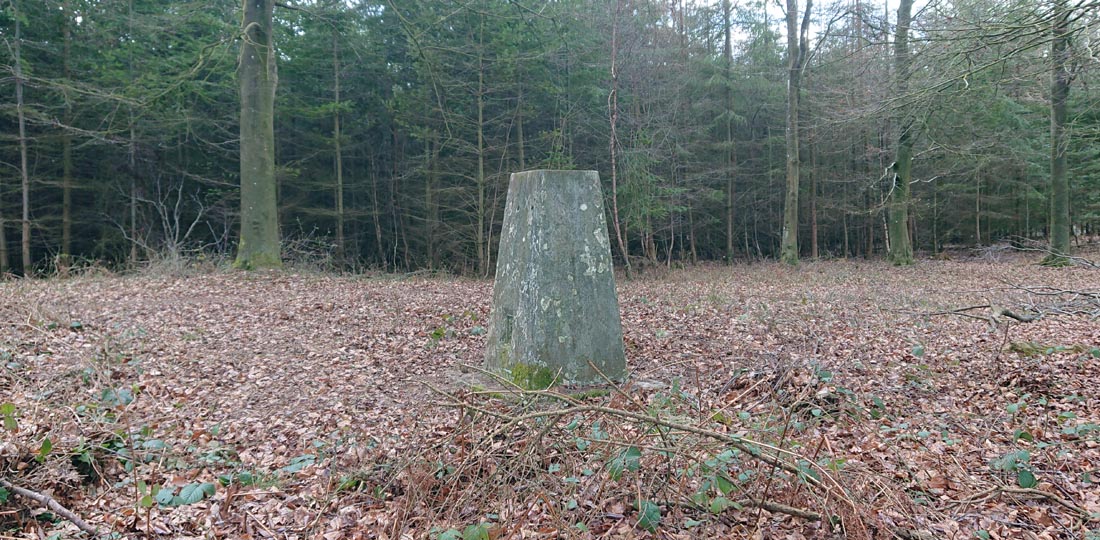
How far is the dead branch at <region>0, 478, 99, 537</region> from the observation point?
311 centimetres

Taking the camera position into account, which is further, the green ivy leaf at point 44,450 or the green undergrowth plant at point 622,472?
the green ivy leaf at point 44,450

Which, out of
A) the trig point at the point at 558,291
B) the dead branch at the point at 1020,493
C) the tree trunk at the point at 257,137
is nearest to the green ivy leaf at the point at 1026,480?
the dead branch at the point at 1020,493

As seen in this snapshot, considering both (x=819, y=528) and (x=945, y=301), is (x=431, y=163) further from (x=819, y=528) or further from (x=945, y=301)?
(x=819, y=528)

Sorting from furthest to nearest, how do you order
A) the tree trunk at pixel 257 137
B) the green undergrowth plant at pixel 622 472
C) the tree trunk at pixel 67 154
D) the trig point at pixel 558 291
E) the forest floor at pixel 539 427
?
the tree trunk at pixel 67 154 < the tree trunk at pixel 257 137 < the trig point at pixel 558 291 < the forest floor at pixel 539 427 < the green undergrowth plant at pixel 622 472

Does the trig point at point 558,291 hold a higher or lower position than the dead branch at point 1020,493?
higher

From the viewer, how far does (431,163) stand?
19.9 m

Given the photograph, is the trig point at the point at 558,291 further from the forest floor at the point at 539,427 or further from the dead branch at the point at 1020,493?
the dead branch at the point at 1020,493

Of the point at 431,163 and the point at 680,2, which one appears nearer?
the point at 431,163

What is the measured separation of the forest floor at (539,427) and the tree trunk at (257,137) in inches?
160

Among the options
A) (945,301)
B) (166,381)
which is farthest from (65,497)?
(945,301)

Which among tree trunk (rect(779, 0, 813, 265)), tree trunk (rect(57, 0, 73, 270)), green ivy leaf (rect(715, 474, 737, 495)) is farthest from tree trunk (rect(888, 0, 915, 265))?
tree trunk (rect(57, 0, 73, 270))

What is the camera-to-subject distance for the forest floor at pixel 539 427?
3062 millimetres

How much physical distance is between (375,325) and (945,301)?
346 inches

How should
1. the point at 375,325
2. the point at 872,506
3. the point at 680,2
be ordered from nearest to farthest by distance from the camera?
1. the point at 872,506
2. the point at 375,325
3. the point at 680,2
